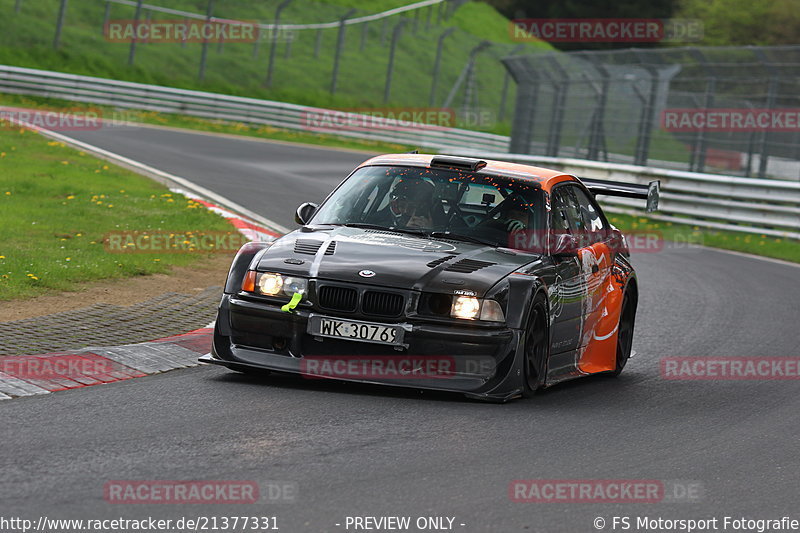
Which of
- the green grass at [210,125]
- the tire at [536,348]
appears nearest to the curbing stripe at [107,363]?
the tire at [536,348]

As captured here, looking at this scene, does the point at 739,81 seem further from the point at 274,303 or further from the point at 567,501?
the point at 567,501

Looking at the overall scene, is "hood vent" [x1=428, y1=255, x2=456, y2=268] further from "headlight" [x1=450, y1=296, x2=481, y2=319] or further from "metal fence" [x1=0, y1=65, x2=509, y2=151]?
"metal fence" [x1=0, y1=65, x2=509, y2=151]

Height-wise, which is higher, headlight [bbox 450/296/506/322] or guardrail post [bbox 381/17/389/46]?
guardrail post [bbox 381/17/389/46]

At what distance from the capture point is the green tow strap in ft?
25.1

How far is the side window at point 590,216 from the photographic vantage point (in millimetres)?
9773

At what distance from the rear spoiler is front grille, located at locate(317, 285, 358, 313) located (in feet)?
9.30

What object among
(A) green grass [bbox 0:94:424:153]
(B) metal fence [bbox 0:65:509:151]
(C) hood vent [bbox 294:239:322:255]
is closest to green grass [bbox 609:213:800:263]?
(C) hood vent [bbox 294:239:322:255]

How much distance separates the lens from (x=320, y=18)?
55.0 m

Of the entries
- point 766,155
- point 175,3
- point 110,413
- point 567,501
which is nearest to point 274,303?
point 110,413

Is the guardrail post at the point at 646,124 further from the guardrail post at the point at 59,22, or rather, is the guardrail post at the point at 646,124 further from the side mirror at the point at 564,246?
the guardrail post at the point at 59,22

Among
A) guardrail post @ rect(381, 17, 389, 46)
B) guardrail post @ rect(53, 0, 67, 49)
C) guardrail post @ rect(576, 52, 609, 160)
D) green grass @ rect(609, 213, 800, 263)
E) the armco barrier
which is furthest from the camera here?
guardrail post @ rect(381, 17, 389, 46)

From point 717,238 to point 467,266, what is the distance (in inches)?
594

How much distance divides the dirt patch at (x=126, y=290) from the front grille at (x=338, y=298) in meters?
2.96

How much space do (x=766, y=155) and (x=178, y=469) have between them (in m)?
19.3
